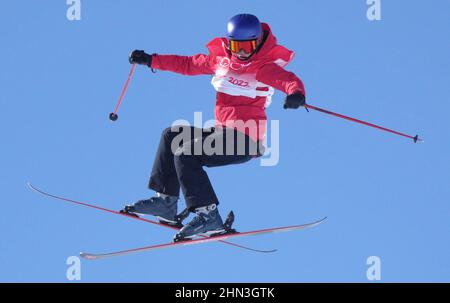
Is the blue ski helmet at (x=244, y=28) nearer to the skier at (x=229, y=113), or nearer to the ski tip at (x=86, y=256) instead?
the skier at (x=229, y=113)

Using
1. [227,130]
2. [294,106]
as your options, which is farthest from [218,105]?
[294,106]

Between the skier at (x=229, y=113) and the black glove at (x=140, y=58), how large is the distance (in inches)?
22.8

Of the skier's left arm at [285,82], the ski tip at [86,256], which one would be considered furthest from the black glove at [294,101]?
the ski tip at [86,256]

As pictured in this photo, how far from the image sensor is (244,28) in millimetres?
13367

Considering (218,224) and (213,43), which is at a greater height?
(213,43)

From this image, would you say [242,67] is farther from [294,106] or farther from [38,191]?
[38,191]

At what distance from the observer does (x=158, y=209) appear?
1430 centimetres

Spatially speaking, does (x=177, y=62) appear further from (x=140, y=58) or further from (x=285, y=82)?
(x=285, y=82)

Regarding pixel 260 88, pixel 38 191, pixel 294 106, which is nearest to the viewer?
pixel 294 106

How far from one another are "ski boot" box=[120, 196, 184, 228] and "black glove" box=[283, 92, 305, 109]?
2196 mm

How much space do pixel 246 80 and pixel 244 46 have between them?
0.44 m

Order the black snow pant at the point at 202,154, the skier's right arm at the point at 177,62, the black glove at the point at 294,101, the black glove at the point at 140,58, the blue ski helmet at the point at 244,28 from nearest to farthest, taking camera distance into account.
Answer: the black glove at the point at 294,101 < the blue ski helmet at the point at 244,28 < the black snow pant at the point at 202,154 < the skier's right arm at the point at 177,62 < the black glove at the point at 140,58

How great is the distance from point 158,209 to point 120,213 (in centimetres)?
47

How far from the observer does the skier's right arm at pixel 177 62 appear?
14023 millimetres
